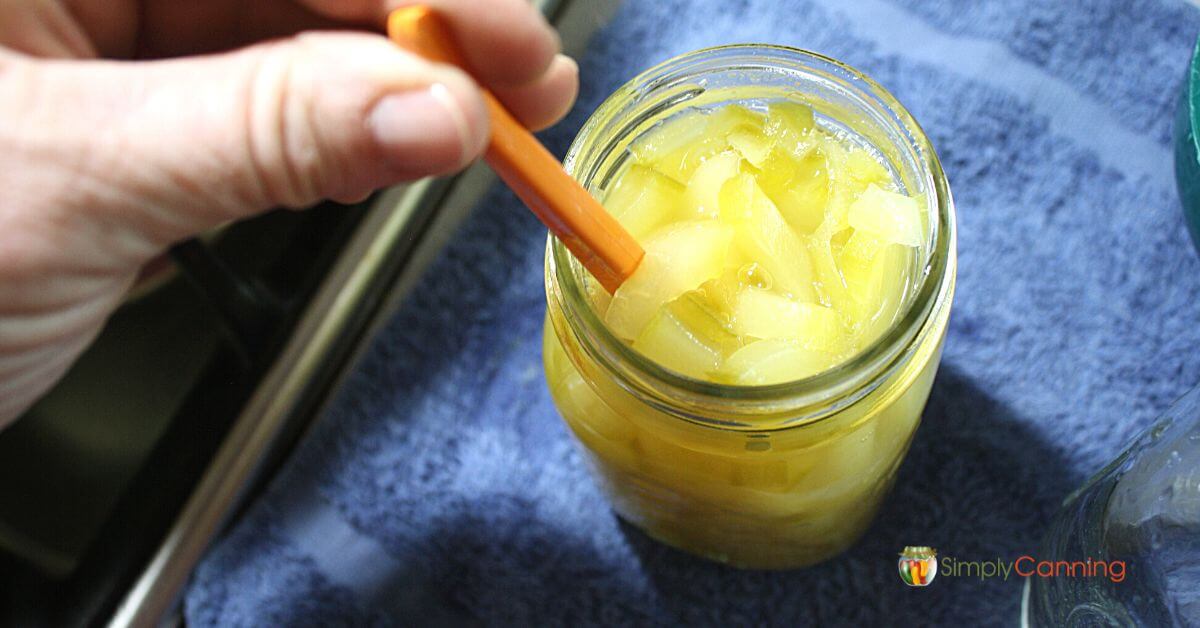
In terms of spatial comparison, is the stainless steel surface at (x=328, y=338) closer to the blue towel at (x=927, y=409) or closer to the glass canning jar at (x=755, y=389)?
the blue towel at (x=927, y=409)

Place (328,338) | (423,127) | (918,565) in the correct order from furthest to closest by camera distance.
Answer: (328,338)
(918,565)
(423,127)

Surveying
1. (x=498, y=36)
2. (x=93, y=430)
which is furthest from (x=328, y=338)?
(x=498, y=36)

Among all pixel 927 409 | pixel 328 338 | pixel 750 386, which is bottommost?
pixel 328 338

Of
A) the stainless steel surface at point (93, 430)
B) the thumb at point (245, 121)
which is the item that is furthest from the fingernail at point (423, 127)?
the stainless steel surface at point (93, 430)

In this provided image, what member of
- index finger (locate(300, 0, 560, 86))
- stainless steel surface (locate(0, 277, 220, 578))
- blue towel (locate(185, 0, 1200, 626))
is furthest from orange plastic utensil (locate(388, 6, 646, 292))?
stainless steel surface (locate(0, 277, 220, 578))

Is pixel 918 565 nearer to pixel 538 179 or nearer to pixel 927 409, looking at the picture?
pixel 927 409

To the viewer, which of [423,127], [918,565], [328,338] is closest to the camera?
[423,127]
